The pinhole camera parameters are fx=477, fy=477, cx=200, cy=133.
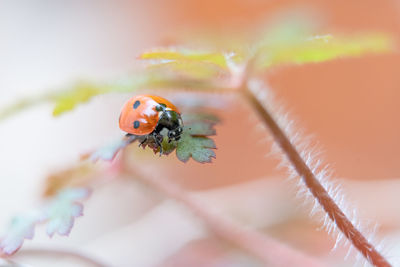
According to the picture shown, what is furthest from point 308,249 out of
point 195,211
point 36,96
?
point 36,96

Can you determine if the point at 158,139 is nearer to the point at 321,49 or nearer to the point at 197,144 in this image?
the point at 197,144

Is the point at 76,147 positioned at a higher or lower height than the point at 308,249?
higher

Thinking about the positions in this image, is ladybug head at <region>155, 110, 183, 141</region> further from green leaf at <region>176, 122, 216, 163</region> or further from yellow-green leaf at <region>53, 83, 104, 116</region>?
yellow-green leaf at <region>53, 83, 104, 116</region>

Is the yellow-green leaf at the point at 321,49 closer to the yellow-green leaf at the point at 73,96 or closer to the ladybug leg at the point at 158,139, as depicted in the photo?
the ladybug leg at the point at 158,139

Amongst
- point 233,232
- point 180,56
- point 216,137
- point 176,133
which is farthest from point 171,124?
point 216,137

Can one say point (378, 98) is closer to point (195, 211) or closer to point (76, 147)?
point (195, 211)

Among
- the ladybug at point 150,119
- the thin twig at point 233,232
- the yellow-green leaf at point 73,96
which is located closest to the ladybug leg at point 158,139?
the ladybug at point 150,119
